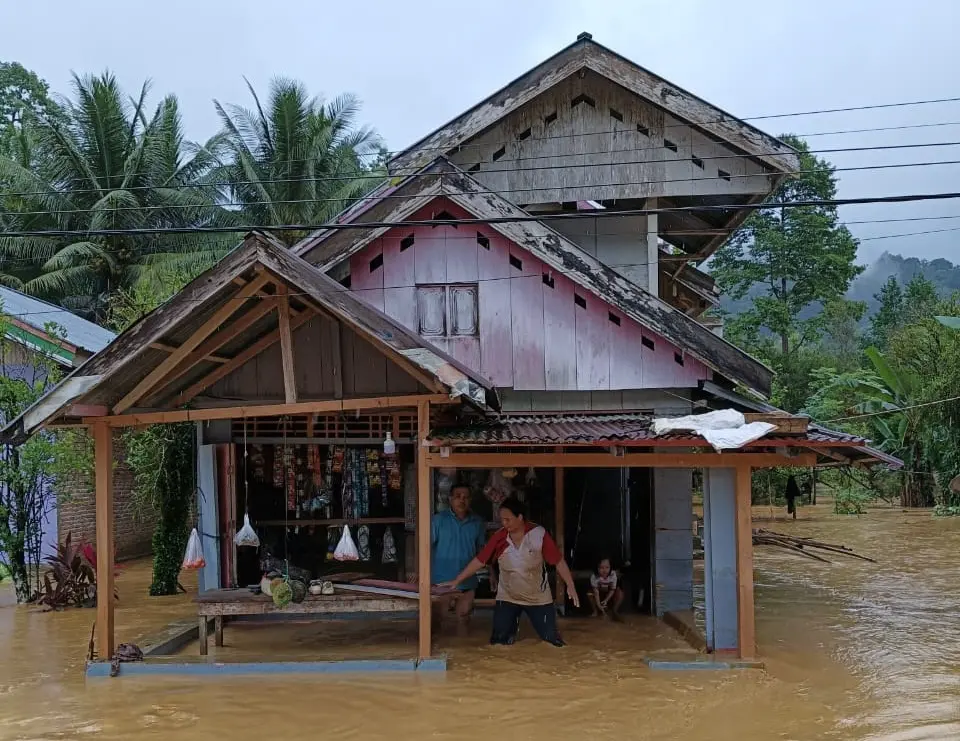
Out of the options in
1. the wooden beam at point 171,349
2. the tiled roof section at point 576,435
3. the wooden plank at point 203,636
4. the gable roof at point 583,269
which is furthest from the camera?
the gable roof at point 583,269

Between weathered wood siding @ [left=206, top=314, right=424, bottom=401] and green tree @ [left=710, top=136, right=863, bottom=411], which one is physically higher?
green tree @ [left=710, top=136, right=863, bottom=411]

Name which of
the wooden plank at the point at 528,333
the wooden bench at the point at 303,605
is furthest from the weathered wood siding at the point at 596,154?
the wooden bench at the point at 303,605

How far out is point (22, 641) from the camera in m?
11.6

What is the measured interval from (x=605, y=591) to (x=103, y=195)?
23860 millimetres

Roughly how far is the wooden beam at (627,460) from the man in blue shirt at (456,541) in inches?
57.4

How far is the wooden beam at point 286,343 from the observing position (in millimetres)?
9398

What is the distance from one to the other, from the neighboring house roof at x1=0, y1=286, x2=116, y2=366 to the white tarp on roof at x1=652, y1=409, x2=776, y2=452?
853 centimetres

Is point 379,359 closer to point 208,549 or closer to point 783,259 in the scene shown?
point 208,549

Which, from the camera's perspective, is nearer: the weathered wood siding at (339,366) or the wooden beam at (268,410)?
the wooden beam at (268,410)

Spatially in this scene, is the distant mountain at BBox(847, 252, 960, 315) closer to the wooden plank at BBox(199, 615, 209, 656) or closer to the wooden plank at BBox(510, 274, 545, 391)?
the wooden plank at BBox(510, 274, 545, 391)

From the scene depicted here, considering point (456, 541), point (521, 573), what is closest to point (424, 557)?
point (521, 573)

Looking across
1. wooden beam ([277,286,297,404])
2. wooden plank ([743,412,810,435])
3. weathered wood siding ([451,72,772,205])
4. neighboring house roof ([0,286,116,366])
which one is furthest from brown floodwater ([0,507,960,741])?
weathered wood siding ([451,72,772,205])

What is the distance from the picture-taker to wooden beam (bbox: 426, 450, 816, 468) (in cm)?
941

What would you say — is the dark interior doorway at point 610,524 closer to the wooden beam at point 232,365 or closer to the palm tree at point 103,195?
the wooden beam at point 232,365
